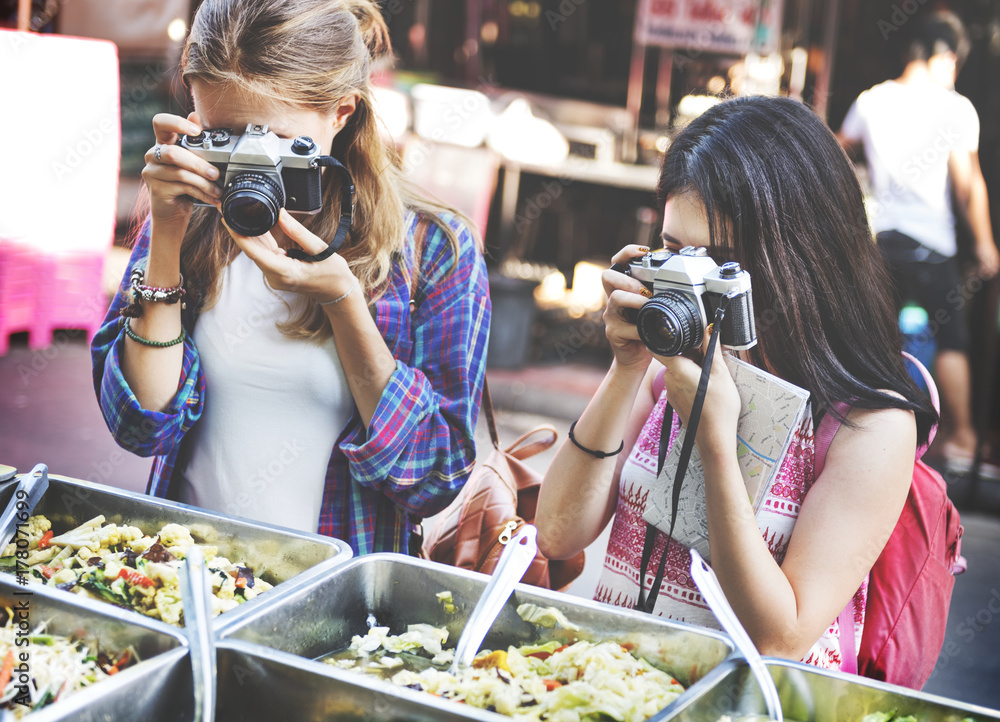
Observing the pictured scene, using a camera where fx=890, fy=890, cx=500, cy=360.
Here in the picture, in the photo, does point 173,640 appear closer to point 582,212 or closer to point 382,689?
point 382,689

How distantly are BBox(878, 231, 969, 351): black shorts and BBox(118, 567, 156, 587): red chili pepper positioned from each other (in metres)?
4.44

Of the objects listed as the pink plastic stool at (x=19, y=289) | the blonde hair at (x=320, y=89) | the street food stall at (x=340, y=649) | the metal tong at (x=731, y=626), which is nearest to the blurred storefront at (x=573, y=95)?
the pink plastic stool at (x=19, y=289)

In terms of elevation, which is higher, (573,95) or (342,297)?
(573,95)

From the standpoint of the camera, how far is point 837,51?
646 centimetres

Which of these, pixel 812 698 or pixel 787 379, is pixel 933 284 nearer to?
pixel 787 379

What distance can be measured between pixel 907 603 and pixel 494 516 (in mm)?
752

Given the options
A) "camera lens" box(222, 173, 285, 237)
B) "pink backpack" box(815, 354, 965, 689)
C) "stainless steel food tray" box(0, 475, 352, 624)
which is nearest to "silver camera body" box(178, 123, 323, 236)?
"camera lens" box(222, 173, 285, 237)

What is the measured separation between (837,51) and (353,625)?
6.32m

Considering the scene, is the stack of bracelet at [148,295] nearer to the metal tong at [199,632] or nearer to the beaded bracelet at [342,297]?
the beaded bracelet at [342,297]

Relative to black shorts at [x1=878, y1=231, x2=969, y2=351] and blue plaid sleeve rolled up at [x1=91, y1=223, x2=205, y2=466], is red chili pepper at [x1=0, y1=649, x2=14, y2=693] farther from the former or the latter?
black shorts at [x1=878, y1=231, x2=969, y2=351]

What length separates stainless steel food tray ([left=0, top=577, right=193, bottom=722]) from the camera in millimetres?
971

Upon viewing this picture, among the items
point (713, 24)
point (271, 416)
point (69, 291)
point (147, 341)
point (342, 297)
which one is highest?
point (713, 24)

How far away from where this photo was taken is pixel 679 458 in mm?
1498

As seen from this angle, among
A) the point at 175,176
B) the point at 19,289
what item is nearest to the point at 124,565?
the point at 175,176
